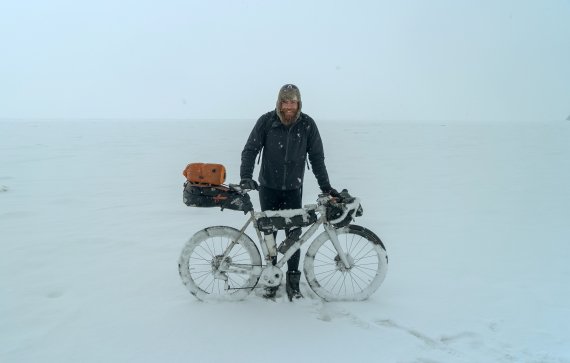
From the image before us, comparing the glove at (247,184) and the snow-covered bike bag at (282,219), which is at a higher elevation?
the glove at (247,184)

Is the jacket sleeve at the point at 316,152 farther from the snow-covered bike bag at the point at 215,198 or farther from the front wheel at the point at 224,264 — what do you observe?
the front wheel at the point at 224,264

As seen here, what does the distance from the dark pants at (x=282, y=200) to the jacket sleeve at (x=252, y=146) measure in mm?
253

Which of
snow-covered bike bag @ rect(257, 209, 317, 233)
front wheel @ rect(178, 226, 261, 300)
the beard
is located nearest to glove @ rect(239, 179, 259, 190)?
snow-covered bike bag @ rect(257, 209, 317, 233)

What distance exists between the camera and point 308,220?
3789 millimetres

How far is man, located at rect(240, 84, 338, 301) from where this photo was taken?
12.7ft

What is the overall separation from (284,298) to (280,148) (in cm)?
167

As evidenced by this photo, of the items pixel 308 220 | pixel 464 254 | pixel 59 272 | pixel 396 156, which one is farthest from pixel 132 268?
pixel 396 156

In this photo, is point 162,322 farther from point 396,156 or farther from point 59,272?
point 396,156

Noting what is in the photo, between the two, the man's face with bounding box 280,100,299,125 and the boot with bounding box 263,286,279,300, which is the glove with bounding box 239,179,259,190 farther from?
the boot with bounding box 263,286,279,300

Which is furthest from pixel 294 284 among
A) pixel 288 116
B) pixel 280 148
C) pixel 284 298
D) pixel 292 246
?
pixel 288 116

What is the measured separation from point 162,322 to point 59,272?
2.02 meters

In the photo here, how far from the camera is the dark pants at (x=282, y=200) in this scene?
4059 millimetres

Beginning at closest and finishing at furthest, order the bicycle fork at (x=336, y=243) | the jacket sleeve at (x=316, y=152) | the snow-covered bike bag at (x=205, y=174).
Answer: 1. the snow-covered bike bag at (x=205, y=174)
2. the bicycle fork at (x=336, y=243)
3. the jacket sleeve at (x=316, y=152)

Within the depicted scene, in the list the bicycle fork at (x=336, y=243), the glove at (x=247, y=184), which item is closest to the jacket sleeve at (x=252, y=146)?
the glove at (x=247, y=184)
